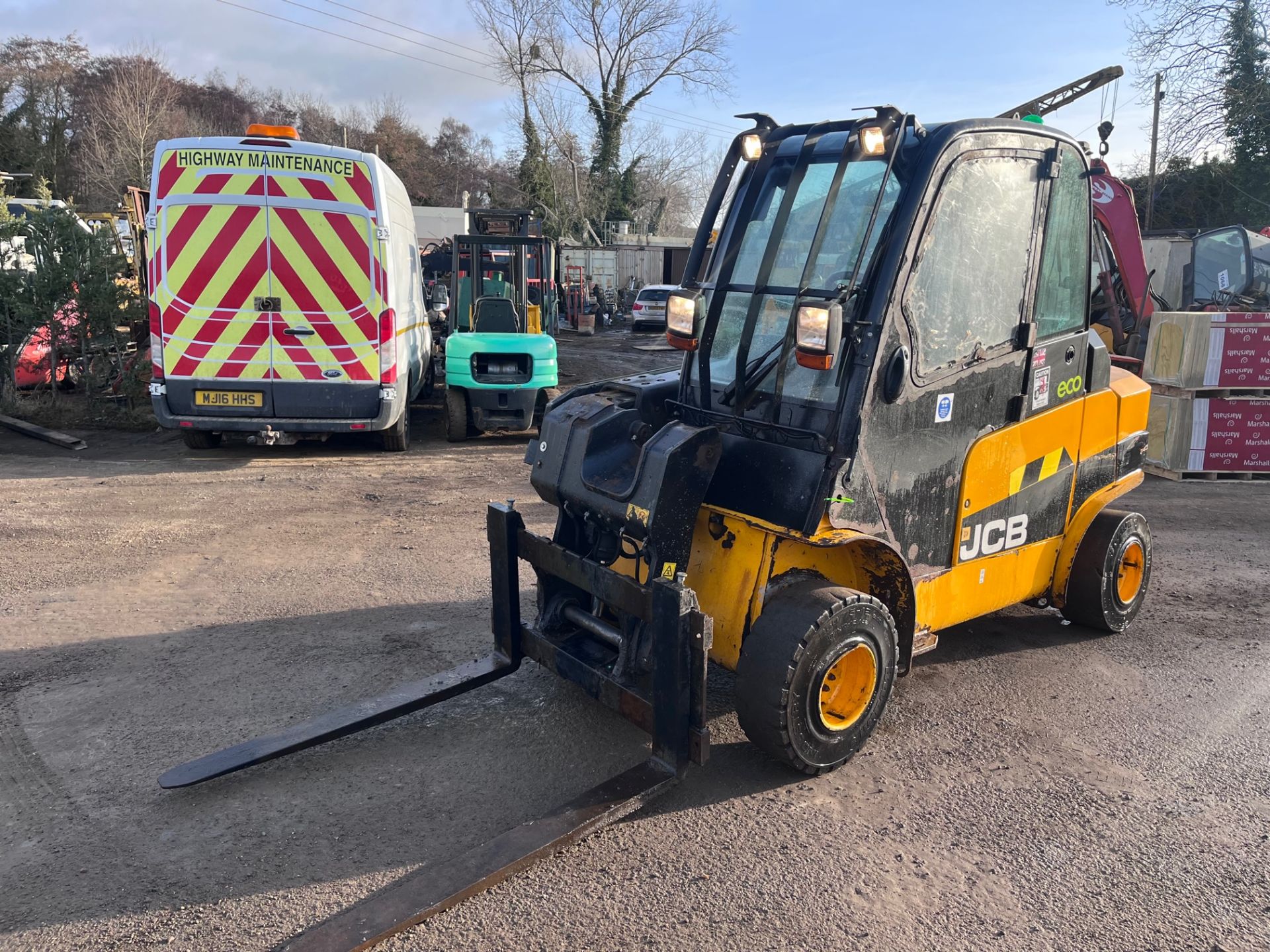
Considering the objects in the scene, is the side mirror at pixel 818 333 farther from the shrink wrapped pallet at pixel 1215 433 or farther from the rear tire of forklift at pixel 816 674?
the shrink wrapped pallet at pixel 1215 433

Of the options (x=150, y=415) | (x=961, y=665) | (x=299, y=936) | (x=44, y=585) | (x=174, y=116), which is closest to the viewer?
(x=299, y=936)

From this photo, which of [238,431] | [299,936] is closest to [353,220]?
[238,431]

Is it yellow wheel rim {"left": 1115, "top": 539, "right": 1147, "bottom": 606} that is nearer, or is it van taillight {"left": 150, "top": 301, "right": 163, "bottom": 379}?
yellow wheel rim {"left": 1115, "top": 539, "right": 1147, "bottom": 606}

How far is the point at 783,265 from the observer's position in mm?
4031

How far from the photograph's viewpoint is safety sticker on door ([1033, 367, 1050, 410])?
4312 millimetres

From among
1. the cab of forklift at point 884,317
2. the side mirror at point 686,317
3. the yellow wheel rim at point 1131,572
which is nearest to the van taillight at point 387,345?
the cab of forklift at point 884,317

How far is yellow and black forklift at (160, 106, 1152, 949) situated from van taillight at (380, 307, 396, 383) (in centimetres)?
508

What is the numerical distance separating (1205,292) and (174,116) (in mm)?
40448

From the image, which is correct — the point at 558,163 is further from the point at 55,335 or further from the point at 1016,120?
the point at 1016,120

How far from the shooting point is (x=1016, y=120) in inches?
160

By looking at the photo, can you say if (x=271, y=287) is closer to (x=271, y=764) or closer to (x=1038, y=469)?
(x=271, y=764)

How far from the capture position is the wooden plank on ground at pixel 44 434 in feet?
32.7

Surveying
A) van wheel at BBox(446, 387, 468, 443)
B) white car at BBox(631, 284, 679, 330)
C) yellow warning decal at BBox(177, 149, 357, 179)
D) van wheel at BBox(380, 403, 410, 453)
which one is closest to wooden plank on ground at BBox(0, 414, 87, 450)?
van wheel at BBox(380, 403, 410, 453)

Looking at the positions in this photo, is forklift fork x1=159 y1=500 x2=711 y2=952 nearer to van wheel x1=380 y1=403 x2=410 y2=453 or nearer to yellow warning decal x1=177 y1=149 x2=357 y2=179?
yellow warning decal x1=177 y1=149 x2=357 y2=179
